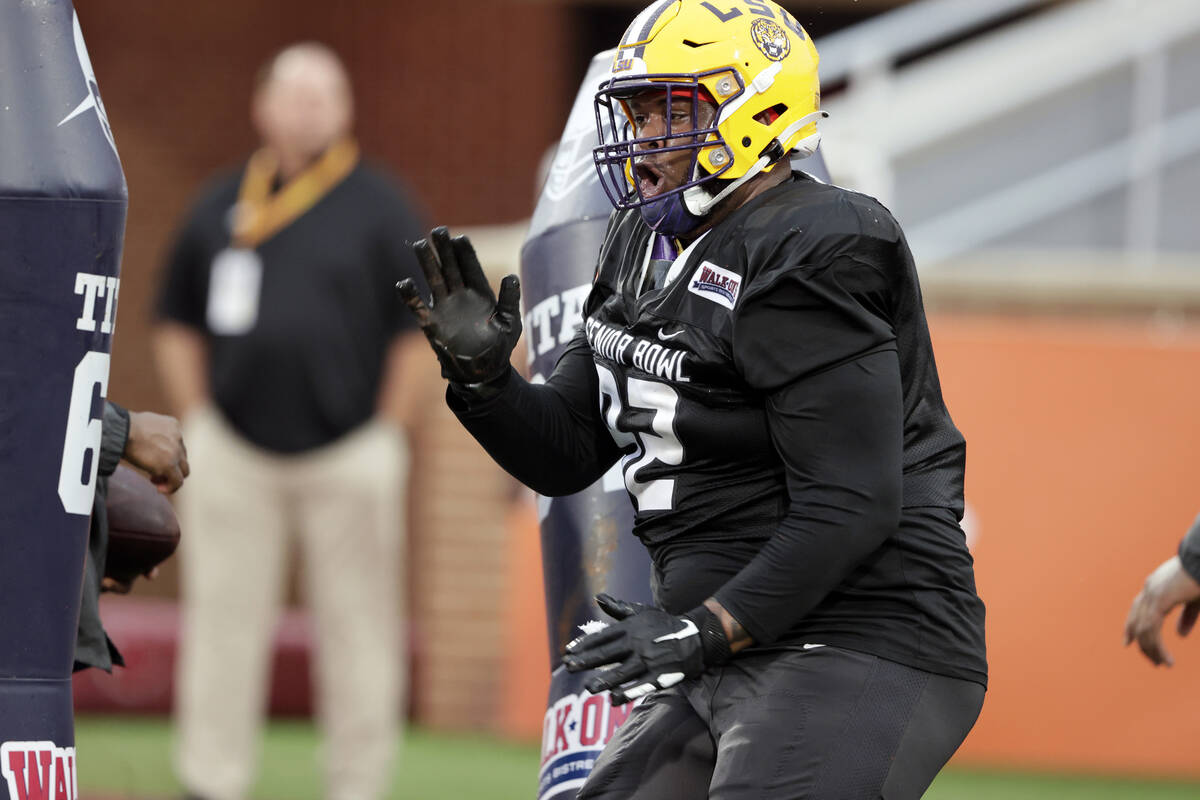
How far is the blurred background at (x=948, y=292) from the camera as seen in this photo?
736 cm

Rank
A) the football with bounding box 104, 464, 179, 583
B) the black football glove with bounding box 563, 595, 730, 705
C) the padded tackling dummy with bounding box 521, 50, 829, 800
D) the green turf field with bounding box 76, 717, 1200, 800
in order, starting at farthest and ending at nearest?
the green turf field with bounding box 76, 717, 1200, 800 → the padded tackling dummy with bounding box 521, 50, 829, 800 → the football with bounding box 104, 464, 179, 583 → the black football glove with bounding box 563, 595, 730, 705

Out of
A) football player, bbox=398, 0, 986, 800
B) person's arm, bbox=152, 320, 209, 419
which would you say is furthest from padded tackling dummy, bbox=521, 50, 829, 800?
person's arm, bbox=152, 320, 209, 419

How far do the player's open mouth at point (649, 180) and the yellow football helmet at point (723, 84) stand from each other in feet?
0.04

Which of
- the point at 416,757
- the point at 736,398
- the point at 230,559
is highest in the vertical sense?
the point at 736,398

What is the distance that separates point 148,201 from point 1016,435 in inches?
250

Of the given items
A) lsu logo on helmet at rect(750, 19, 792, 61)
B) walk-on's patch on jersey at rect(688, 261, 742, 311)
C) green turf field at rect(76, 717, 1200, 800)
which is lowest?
green turf field at rect(76, 717, 1200, 800)

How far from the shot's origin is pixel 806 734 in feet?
9.42

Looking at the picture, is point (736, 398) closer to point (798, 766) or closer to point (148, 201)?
point (798, 766)

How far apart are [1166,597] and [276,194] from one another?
4.34 m

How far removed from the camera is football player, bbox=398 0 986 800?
2828mm

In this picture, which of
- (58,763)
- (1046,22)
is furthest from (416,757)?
(1046,22)

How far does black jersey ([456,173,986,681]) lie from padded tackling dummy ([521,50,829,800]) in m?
0.86

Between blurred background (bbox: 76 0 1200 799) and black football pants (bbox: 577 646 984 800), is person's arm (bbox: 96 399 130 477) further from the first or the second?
blurred background (bbox: 76 0 1200 799)

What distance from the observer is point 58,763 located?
3.15 m
